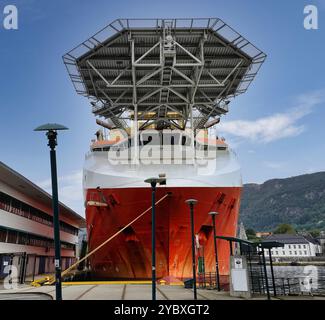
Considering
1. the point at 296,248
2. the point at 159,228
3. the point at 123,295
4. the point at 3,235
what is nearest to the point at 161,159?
the point at 159,228

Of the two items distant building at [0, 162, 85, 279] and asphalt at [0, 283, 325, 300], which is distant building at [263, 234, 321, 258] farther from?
asphalt at [0, 283, 325, 300]

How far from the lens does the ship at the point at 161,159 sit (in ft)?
65.5

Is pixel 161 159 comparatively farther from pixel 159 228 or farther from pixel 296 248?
pixel 296 248

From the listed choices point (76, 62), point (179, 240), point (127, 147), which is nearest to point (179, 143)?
point (127, 147)

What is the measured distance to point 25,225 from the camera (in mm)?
35750

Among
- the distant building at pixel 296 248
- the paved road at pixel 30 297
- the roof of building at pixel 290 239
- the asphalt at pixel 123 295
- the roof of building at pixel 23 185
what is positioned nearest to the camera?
the paved road at pixel 30 297

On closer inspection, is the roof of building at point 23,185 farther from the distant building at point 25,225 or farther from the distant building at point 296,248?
the distant building at point 296,248

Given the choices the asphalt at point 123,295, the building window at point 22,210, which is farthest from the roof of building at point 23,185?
the asphalt at point 123,295

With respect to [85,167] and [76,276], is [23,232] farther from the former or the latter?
[85,167]

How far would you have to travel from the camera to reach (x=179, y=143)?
24.6 meters

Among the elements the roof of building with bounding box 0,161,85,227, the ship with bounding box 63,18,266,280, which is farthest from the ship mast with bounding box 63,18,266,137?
the roof of building with bounding box 0,161,85,227

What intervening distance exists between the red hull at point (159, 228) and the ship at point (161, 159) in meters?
0.06

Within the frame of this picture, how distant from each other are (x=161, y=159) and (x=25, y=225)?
2055cm
